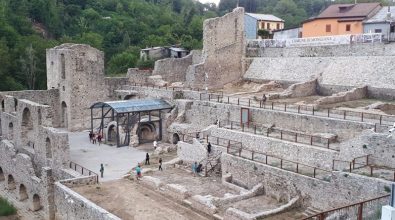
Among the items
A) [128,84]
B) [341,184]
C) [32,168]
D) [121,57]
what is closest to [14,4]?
[121,57]

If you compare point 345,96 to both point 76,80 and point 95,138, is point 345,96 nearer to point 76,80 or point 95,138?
point 95,138

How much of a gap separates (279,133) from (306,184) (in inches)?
255

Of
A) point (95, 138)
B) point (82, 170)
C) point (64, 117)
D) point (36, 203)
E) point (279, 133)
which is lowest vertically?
point (36, 203)

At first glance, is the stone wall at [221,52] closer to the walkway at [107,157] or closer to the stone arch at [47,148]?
the walkway at [107,157]

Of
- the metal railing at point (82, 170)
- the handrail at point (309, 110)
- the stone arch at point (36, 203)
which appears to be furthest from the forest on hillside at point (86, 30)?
the metal railing at point (82, 170)

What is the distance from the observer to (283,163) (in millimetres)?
22453

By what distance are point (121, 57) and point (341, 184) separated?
44252 millimetres

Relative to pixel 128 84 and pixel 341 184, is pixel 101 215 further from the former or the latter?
pixel 128 84

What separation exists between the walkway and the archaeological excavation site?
0.39ft

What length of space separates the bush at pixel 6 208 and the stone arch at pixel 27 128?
4703 millimetres

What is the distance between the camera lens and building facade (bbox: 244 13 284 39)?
56750 mm

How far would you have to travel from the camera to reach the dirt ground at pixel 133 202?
19797mm

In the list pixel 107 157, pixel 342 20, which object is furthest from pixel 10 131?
A: pixel 342 20

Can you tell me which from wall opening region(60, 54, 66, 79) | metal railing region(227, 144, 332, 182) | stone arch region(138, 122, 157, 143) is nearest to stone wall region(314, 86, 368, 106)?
metal railing region(227, 144, 332, 182)
